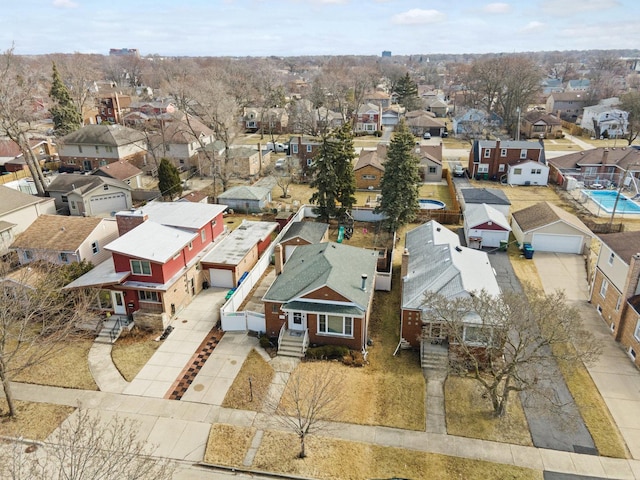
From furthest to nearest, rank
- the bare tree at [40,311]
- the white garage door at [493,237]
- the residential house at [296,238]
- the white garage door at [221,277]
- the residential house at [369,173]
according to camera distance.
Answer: the residential house at [369,173] → the white garage door at [493,237] → the residential house at [296,238] → the white garage door at [221,277] → the bare tree at [40,311]

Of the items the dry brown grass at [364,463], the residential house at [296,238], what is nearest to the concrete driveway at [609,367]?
the dry brown grass at [364,463]

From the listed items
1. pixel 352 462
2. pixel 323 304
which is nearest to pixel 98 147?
pixel 323 304

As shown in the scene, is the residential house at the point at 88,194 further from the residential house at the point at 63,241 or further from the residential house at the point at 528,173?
the residential house at the point at 528,173

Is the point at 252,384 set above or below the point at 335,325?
below

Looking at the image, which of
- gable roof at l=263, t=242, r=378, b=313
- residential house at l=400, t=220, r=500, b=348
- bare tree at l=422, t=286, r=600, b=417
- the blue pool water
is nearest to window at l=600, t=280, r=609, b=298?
residential house at l=400, t=220, r=500, b=348

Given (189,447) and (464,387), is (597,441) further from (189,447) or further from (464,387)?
(189,447)

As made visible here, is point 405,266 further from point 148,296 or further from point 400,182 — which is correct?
point 148,296

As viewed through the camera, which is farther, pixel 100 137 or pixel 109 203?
pixel 100 137

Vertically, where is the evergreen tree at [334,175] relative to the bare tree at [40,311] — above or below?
above
